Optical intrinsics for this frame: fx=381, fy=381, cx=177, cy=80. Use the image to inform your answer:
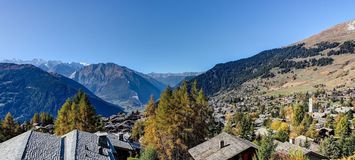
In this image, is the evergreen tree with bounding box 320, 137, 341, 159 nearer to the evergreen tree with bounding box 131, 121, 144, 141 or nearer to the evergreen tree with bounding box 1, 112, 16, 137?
the evergreen tree with bounding box 131, 121, 144, 141

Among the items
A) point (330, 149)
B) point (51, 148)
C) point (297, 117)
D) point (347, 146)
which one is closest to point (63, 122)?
point (51, 148)

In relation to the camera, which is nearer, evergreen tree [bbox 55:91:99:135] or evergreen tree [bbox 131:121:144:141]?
evergreen tree [bbox 55:91:99:135]

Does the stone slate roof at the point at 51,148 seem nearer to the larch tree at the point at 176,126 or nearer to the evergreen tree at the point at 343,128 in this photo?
the larch tree at the point at 176,126

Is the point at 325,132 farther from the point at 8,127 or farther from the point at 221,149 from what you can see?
the point at 8,127

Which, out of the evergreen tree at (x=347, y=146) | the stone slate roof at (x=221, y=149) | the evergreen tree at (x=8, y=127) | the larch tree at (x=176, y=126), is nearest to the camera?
the stone slate roof at (x=221, y=149)

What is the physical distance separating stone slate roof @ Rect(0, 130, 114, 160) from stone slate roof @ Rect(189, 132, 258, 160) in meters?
19.4

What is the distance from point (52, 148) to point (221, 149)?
3000 centimetres

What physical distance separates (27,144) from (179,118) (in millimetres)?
34582

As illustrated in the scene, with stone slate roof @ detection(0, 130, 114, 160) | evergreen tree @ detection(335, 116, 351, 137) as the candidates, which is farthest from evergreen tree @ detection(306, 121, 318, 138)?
stone slate roof @ detection(0, 130, 114, 160)

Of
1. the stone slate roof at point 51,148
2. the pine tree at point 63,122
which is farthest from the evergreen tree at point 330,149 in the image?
the stone slate roof at point 51,148

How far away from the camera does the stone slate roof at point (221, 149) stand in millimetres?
61344

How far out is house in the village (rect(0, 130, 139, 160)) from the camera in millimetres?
39031

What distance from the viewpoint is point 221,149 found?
63.4 m

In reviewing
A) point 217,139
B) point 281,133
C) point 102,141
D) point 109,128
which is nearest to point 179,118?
point 217,139
